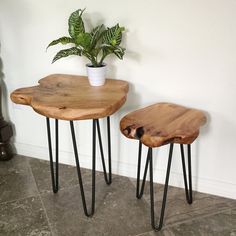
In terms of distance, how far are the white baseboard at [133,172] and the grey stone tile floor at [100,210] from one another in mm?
38

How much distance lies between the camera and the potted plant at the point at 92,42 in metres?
1.57

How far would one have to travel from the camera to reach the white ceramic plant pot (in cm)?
164

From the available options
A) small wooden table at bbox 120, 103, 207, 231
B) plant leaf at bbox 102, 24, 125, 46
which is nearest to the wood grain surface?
small wooden table at bbox 120, 103, 207, 231

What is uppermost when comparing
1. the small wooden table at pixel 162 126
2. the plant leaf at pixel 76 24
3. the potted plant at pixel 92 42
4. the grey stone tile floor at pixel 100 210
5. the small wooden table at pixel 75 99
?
the plant leaf at pixel 76 24

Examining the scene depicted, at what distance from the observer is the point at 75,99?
4.91 feet

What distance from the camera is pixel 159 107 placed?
5.48 ft

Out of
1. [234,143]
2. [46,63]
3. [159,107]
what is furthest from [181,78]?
[46,63]

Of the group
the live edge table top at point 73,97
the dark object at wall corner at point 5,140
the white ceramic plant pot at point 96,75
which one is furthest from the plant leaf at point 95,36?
the dark object at wall corner at point 5,140

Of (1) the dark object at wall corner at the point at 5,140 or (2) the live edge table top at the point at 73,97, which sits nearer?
(2) the live edge table top at the point at 73,97

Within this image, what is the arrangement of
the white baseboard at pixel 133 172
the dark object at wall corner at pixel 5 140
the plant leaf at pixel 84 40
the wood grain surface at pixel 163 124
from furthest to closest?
1. the dark object at wall corner at pixel 5 140
2. the white baseboard at pixel 133 172
3. the plant leaf at pixel 84 40
4. the wood grain surface at pixel 163 124

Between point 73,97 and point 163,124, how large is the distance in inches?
18.6

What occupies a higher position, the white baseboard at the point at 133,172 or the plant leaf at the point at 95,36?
the plant leaf at the point at 95,36

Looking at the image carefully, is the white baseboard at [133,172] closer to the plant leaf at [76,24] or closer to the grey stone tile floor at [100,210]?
the grey stone tile floor at [100,210]

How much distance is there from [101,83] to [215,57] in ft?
2.08
